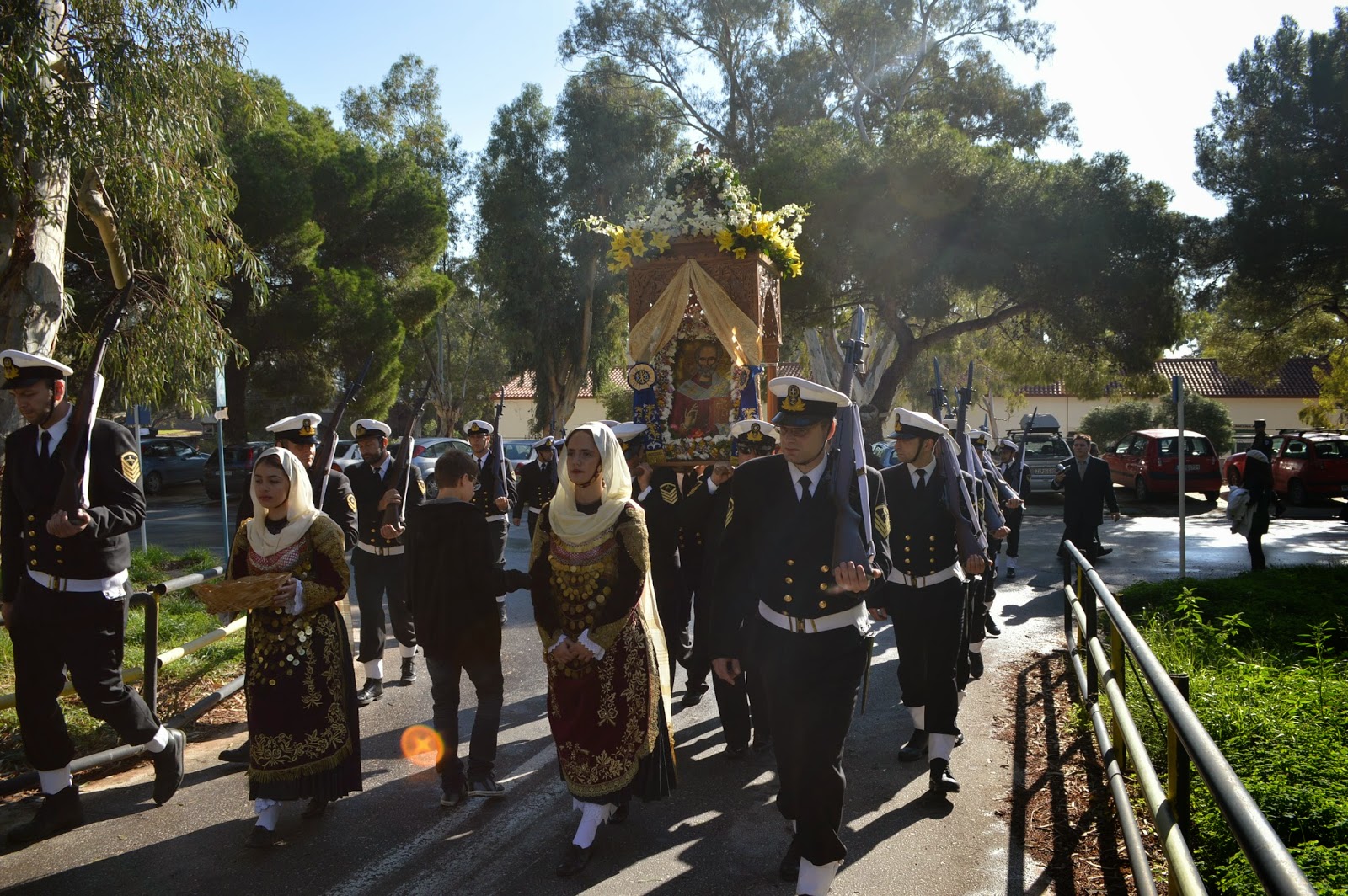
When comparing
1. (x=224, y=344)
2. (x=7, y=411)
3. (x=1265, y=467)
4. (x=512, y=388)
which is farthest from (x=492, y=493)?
(x=512, y=388)

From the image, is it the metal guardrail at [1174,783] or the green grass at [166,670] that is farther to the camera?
the green grass at [166,670]

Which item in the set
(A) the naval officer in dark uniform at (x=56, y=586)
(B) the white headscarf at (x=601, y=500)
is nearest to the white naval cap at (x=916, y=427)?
(B) the white headscarf at (x=601, y=500)

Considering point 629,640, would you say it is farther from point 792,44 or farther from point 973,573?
point 792,44

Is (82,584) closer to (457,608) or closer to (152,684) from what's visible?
(152,684)

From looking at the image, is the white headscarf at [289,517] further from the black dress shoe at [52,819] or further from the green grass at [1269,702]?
the green grass at [1269,702]

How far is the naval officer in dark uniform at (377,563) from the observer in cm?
750

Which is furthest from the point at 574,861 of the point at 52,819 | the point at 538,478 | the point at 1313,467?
the point at 1313,467

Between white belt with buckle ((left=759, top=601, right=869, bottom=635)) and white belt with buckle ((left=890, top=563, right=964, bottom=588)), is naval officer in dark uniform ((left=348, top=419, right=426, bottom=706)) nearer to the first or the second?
white belt with buckle ((left=890, top=563, right=964, bottom=588))

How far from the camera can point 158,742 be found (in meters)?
5.10

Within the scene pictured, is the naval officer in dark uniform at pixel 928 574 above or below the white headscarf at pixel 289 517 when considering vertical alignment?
below

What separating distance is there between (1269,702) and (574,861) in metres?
3.73

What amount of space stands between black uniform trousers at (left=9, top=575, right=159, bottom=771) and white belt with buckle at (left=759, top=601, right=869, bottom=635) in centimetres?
332

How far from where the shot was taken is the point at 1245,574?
413 inches

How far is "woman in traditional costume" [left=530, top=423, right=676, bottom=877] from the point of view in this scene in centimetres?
469
